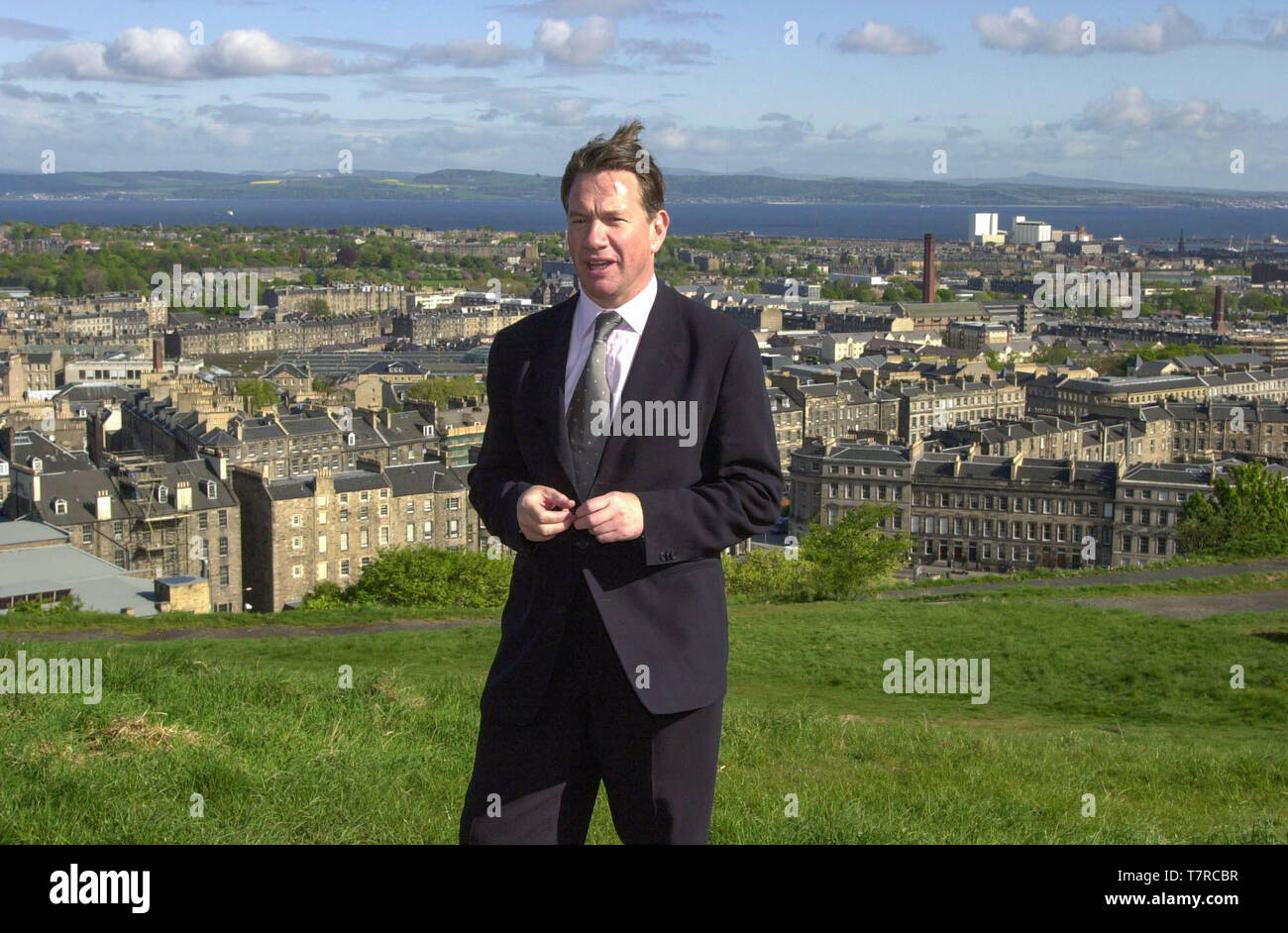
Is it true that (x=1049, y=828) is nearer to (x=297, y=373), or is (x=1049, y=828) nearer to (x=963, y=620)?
(x=963, y=620)

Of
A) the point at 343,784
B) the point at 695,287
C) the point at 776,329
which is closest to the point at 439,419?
the point at 343,784

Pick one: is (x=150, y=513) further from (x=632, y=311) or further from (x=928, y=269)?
(x=928, y=269)

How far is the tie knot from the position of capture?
14.1ft

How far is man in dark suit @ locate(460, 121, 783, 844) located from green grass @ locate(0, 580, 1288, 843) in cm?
198

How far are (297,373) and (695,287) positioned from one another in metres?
71.0

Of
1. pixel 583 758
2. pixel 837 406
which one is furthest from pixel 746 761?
pixel 837 406

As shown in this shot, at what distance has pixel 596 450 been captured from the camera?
425 centimetres

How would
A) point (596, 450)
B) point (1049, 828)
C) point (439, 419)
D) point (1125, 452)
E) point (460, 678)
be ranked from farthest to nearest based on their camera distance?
point (1125, 452) → point (439, 419) → point (460, 678) → point (1049, 828) → point (596, 450)

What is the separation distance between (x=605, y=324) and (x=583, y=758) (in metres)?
1.31

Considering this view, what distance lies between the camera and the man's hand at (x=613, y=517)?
3949mm

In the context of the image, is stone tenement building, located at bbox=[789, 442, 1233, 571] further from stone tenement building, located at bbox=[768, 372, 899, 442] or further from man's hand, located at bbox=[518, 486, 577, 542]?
man's hand, located at bbox=[518, 486, 577, 542]

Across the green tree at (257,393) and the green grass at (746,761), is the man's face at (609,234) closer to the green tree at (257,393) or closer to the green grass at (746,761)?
the green grass at (746,761)

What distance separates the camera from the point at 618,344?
14.1ft

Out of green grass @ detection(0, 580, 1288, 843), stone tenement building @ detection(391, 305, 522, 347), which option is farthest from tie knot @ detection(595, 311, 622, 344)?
stone tenement building @ detection(391, 305, 522, 347)
